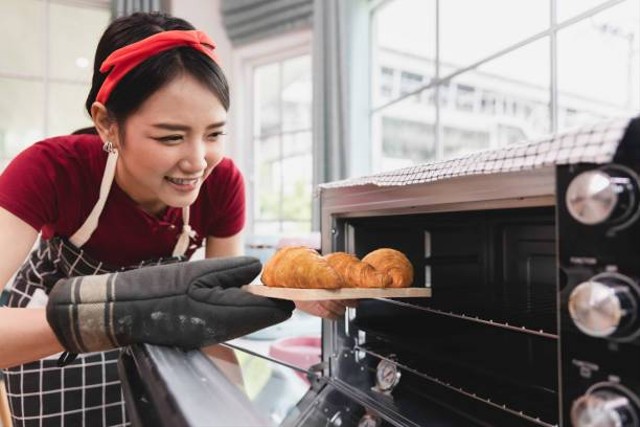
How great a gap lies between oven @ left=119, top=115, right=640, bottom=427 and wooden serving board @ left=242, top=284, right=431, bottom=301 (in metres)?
0.08

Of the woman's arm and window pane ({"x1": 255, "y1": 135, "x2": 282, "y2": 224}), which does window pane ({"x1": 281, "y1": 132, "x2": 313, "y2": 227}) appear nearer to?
window pane ({"x1": 255, "y1": 135, "x2": 282, "y2": 224})

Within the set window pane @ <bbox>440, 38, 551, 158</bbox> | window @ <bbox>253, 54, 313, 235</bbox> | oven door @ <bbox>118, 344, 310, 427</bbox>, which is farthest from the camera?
window @ <bbox>253, 54, 313, 235</bbox>

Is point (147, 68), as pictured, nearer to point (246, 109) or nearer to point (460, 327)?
point (460, 327)

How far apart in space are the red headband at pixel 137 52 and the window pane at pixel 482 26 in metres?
1.08

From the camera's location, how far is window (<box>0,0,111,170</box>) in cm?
281

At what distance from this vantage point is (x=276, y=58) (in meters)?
2.99

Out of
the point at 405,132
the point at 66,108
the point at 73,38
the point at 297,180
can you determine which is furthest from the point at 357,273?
the point at 73,38

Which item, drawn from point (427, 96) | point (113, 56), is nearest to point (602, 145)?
point (113, 56)

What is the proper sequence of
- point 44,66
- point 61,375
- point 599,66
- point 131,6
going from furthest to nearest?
1. point 44,66
2. point 131,6
3. point 599,66
4. point 61,375

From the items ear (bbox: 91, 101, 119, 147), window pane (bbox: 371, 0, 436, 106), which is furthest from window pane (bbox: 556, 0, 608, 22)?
ear (bbox: 91, 101, 119, 147)

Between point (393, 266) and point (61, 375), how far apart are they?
2.76ft

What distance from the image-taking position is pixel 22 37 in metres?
2.85

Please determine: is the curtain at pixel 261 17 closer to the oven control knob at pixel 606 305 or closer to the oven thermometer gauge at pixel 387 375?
the oven thermometer gauge at pixel 387 375

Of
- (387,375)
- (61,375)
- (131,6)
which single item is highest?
(131,6)
